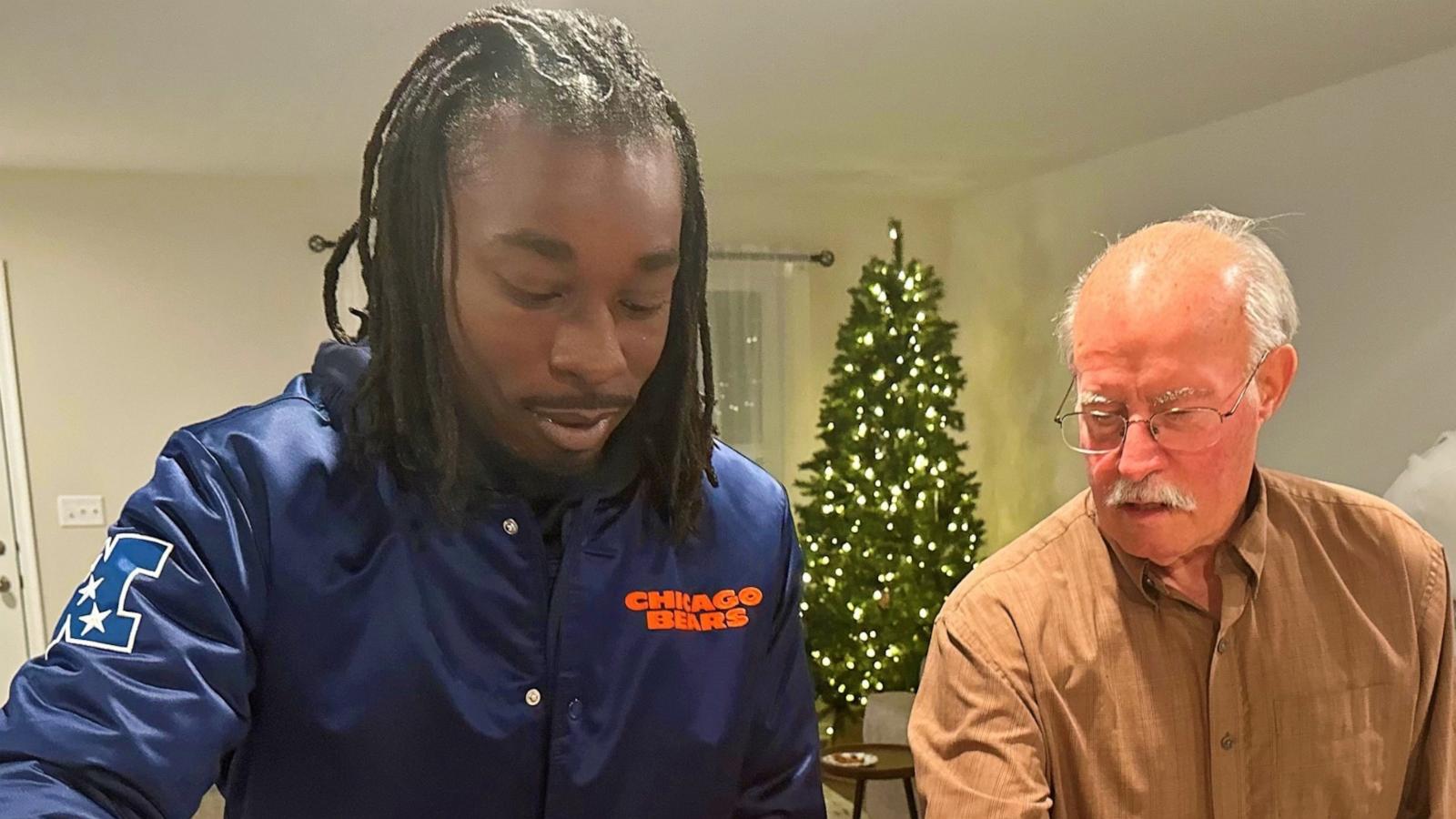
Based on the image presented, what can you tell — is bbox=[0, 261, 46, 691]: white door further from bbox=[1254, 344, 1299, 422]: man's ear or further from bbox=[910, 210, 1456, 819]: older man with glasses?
bbox=[1254, 344, 1299, 422]: man's ear

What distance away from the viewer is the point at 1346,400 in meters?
2.99

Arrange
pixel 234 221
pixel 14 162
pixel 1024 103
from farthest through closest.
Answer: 1. pixel 234 221
2. pixel 14 162
3. pixel 1024 103

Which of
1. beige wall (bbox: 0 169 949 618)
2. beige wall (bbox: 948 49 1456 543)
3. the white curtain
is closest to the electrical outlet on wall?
beige wall (bbox: 0 169 949 618)

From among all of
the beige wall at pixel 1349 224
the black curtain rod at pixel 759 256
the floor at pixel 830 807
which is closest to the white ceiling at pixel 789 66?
the beige wall at pixel 1349 224

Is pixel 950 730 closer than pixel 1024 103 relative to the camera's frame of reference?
Yes

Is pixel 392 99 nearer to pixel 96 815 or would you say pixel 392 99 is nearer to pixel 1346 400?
pixel 96 815

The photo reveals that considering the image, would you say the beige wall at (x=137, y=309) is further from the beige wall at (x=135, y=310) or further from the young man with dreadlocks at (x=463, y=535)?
the young man with dreadlocks at (x=463, y=535)

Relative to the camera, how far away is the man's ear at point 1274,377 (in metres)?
1.18

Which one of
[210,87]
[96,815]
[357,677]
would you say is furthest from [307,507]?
[210,87]

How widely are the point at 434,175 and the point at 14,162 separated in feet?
13.5

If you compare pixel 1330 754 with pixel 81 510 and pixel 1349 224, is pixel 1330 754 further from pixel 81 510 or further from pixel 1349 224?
pixel 81 510


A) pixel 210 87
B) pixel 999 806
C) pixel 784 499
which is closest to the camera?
pixel 784 499

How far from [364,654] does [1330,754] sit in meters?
1.03

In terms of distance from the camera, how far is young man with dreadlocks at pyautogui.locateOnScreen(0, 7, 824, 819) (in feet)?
2.20
